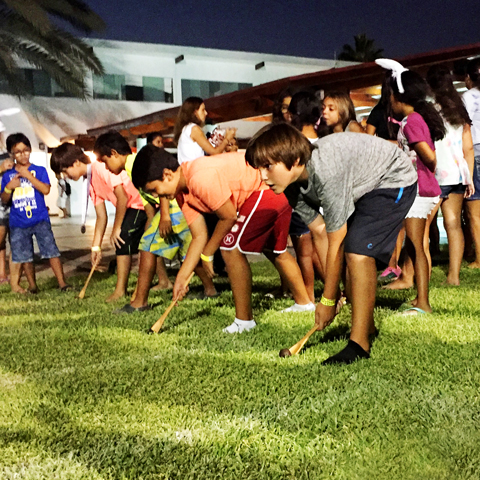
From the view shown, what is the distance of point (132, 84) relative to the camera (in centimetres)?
2508

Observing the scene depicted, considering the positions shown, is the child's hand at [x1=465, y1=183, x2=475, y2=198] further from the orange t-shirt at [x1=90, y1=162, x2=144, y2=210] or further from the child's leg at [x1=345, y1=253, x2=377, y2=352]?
the orange t-shirt at [x1=90, y1=162, x2=144, y2=210]

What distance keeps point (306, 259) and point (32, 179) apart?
2936 millimetres

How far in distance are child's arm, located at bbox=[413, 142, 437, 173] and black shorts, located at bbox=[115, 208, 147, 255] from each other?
7.90 ft

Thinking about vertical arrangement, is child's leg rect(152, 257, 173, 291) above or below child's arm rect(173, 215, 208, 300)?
below

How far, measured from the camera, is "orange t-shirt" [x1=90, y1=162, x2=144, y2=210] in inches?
200

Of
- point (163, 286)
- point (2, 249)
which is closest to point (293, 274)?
point (163, 286)

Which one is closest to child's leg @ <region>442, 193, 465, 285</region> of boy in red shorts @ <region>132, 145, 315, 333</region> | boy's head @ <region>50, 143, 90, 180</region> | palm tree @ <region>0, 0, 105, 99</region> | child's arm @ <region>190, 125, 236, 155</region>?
boy in red shorts @ <region>132, 145, 315, 333</region>

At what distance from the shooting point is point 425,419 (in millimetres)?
2262

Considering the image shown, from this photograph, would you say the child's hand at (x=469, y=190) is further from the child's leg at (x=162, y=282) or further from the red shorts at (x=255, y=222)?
the child's leg at (x=162, y=282)

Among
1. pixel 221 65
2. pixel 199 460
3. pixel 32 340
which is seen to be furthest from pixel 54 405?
pixel 221 65

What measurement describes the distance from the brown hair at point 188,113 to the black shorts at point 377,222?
2.58 meters

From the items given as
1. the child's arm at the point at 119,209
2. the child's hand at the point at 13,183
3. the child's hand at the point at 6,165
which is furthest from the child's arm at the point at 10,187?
the child's arm at the point at 119,209

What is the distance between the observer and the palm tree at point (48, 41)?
45.8 feet

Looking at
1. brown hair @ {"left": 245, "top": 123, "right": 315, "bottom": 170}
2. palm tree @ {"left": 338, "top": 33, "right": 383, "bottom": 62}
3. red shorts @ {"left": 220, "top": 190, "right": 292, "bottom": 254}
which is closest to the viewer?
brown hair @ {"left": 245, "top": 123, "right": 315, "bottom": 170}
